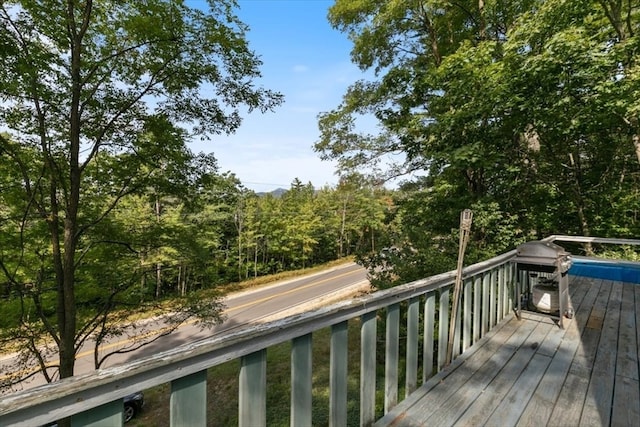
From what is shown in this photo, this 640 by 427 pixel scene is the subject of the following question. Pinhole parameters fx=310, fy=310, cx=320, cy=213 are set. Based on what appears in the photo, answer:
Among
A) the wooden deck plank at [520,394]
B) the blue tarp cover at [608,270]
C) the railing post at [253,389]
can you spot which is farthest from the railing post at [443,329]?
the blue tarp cover at [608,270]

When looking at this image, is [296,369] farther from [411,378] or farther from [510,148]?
[510,148]

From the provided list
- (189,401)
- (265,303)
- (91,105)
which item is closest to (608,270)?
(189,401)

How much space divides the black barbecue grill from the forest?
2465mm

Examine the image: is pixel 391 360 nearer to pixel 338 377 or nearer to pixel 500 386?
pixel 338 377

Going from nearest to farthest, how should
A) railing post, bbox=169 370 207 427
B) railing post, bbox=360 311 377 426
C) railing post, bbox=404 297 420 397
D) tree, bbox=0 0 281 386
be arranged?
railing post, bbox=169 370 207 427 < railing post, bbox=360 311 377 426 < railing post, bbox=404 297 420 397 < tree, bbox=0 0 281 386

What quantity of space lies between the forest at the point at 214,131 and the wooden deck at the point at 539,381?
111 inches

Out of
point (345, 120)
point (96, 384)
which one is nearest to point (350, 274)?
point (345, 120)

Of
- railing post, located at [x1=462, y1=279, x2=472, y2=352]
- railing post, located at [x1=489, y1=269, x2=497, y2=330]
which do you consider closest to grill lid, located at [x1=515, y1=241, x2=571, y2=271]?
railing post, located at [x1=489, y1=269, x2=497, y2=330]

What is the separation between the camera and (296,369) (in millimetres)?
1299

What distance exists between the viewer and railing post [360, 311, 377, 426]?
1.68 metres

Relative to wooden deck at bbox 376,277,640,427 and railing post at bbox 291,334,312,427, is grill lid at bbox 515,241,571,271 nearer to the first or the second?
wooden deck at bbox 376,277,640,427

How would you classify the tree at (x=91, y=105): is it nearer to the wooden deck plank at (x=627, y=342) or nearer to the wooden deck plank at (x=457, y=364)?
the wooden deck plank at (x=457, y=364)

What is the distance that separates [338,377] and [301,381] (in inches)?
10.3

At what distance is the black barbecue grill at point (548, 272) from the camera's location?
290cm
